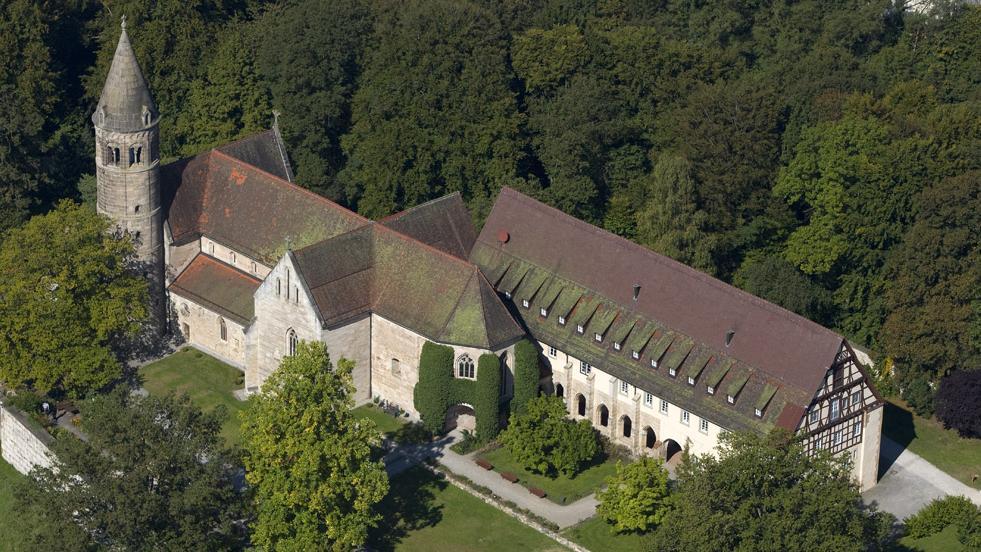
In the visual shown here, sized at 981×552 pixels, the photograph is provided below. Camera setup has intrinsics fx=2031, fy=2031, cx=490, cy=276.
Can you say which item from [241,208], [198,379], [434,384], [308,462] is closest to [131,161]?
[241,208]

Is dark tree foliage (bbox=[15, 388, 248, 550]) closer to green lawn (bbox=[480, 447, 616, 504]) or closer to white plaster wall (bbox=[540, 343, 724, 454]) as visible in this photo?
green lawn (bbox=[480, 447, 616, 504])

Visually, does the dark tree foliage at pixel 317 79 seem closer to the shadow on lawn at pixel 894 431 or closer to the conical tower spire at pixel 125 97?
the conical tower spire at pixel 125 97

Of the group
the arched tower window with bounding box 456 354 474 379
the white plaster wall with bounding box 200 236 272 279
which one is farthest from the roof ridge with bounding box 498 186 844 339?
the white plaster wall with bounding box 200 236 272 279

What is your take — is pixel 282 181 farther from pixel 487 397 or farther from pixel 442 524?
→ pixel 442 524

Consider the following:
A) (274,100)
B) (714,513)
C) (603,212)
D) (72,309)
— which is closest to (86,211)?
(72,309)

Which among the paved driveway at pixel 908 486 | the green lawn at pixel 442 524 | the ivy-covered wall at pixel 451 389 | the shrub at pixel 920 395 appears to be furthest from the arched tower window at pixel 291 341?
the shrub at pixel 920 395

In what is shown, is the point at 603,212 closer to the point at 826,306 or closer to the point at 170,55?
the point at 826,306
